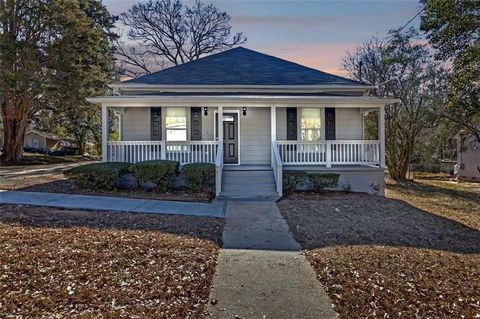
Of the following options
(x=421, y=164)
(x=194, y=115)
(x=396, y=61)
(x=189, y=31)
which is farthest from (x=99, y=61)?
(x=421, y=164)

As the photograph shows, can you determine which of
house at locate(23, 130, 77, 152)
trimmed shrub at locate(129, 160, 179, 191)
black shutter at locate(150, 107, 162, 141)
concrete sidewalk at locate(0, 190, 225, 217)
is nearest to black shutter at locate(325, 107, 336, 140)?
concrete sidewalk at locate(0, 190, 225, 217)

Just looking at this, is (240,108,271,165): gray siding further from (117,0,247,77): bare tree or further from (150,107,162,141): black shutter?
(117,0,247,77): bare tree

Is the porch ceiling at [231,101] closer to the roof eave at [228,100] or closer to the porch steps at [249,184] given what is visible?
the roof eave at [228,100]

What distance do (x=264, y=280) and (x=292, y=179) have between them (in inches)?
275

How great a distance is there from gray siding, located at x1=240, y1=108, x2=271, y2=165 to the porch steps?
151 cm

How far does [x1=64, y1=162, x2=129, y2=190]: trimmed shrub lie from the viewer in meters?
9.89

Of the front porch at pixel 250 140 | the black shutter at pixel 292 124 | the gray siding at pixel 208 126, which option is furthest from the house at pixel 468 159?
the gray siding at pixel 208 126

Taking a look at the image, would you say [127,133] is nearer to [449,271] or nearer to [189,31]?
[449,271]

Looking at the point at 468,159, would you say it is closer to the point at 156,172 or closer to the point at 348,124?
the point at 348,124

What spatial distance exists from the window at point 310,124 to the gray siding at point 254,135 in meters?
1.40

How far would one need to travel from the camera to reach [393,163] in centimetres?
2027

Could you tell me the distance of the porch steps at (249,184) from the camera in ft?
32.9

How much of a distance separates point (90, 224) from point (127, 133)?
25.3ft

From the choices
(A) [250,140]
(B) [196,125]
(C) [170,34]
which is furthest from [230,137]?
(C) [170,34]
